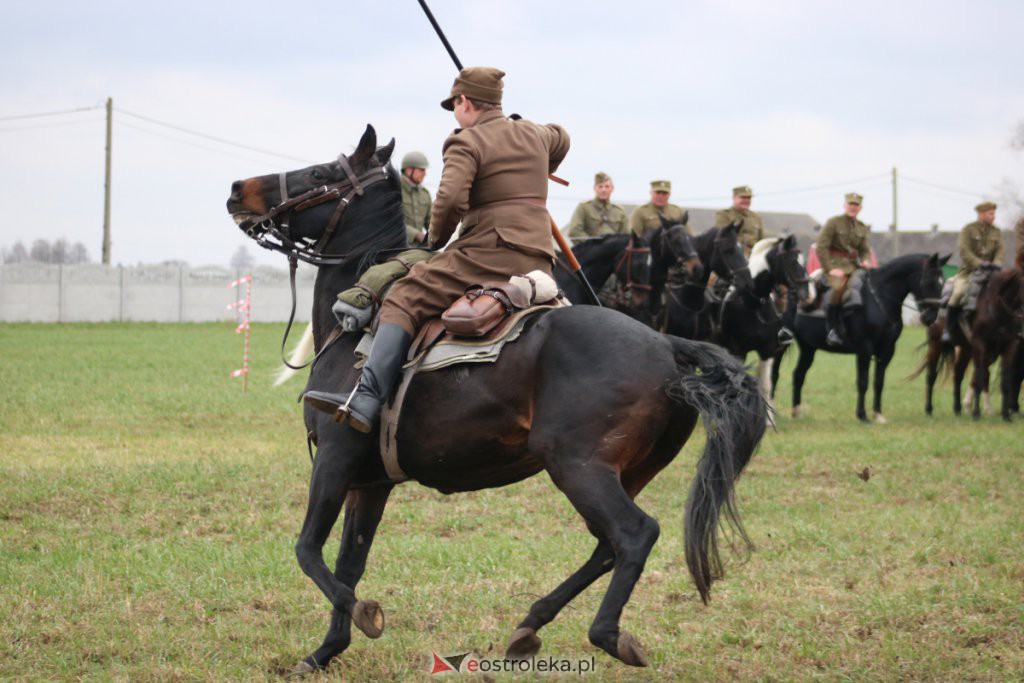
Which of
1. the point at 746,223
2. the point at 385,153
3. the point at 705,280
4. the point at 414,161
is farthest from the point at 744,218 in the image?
the point at 385,153

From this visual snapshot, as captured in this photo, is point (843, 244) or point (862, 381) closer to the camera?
point (862, 381)

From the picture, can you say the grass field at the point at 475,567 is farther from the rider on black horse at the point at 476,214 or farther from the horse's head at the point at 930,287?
the horse's head at the point at 930,287

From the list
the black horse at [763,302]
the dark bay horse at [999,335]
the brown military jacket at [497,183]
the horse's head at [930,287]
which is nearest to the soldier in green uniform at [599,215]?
the black horse at [763,302]

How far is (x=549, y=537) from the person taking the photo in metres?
8.57

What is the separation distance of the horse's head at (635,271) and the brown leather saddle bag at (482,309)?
8401 mm

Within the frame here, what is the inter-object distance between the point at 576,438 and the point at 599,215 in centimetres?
1141

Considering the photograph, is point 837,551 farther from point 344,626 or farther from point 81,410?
point 81,410

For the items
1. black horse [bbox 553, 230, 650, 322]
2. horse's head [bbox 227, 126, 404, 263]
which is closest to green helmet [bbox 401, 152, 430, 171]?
black horse [bbox 553, 230, 650, 322]

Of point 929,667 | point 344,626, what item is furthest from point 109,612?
point 929,667

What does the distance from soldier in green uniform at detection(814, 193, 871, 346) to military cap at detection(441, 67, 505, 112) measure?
40.9 feet

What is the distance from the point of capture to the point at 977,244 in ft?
60.4

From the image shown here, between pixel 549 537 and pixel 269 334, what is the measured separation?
90.6 ft

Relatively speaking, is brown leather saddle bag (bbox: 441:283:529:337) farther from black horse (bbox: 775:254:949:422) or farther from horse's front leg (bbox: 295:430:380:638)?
black horse (bbox: 775:254:949:422)

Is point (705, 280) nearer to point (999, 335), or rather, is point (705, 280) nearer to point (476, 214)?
point (999, 335)
